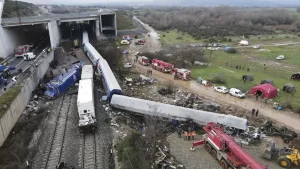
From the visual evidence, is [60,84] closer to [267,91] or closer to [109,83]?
[109,83]

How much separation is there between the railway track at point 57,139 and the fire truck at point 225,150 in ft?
34.8

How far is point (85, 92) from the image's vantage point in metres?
25.7

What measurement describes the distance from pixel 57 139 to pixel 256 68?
34471 millimetres

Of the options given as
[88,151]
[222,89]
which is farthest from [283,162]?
[222,89]

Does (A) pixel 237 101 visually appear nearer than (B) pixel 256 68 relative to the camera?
Yes

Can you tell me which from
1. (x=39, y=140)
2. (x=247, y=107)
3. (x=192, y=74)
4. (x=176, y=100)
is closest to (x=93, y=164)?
(x=39, y=140)

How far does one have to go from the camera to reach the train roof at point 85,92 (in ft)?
77.5

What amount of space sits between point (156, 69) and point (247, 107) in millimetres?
17041

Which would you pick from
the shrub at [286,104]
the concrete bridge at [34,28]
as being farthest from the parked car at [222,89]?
the concrete bridge at [34,28]

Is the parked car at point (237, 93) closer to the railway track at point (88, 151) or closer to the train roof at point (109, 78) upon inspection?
the train roof at point (109, 78)

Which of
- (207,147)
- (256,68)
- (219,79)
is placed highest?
(219,79)

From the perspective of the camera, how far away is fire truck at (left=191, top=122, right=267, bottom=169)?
16.2 m

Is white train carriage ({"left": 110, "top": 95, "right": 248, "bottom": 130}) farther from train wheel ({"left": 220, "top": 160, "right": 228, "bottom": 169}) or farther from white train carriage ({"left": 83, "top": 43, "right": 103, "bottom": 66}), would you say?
white train carriage ({"left": 83, "top": 43, "right": 103, "bottom": 66})

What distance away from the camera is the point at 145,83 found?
117ft
